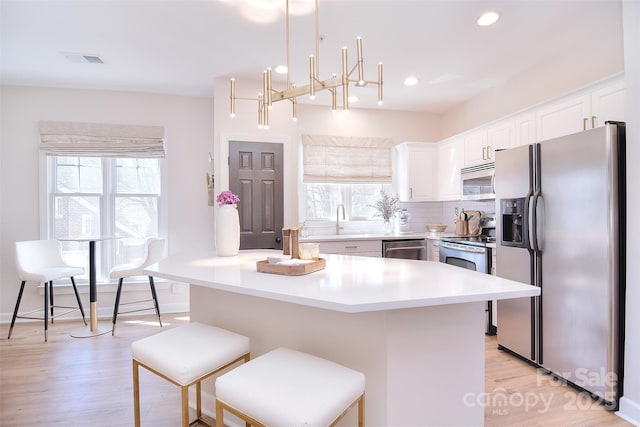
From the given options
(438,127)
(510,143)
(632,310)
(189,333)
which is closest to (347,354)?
(189,333)

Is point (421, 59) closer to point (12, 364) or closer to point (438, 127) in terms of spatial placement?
point (438, 127)

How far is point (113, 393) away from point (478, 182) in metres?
3.91

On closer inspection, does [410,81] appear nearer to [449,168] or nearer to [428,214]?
[449,168]

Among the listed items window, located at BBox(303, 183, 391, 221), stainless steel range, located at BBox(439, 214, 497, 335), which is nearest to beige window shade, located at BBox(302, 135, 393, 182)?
window, located at BBox(303, 183, 391, 221)

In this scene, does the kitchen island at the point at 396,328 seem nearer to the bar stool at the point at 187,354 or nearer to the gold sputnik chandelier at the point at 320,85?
the bar stool at the point at 187,354

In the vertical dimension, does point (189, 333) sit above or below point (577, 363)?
above

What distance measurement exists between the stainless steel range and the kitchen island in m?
1.73

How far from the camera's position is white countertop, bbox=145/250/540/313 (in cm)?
124

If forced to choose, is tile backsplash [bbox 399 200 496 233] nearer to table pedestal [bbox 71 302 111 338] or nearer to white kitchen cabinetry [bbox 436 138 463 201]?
white kitchen cabinetry [bbox 436 138 463 201]

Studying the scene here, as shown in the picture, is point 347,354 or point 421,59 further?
point 421,59

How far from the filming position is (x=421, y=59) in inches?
132

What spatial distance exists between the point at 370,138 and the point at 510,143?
1.90 meters

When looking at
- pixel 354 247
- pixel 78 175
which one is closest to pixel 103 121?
pixel 78 175

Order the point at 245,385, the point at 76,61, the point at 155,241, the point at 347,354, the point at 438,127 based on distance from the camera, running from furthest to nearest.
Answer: the point at 438,127, the point at 155,241, the point at 76,61, the point at 347,354, the point at 245,385
